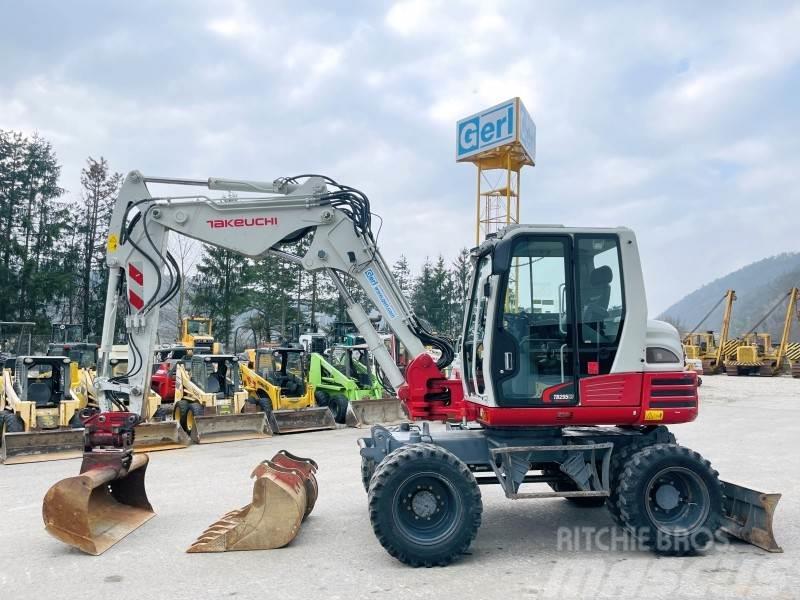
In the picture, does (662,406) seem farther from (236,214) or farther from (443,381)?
(236,214)

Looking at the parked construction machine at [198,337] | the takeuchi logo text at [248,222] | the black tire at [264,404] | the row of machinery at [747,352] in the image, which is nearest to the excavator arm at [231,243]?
the takeuchi logo text at [248,222]

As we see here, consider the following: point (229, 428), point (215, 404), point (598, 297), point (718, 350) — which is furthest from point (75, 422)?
point (718, 350)

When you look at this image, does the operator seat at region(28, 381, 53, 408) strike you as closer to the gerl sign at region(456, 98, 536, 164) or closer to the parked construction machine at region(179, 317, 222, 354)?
the parked construction machine at region(179, 317, 222, 354)

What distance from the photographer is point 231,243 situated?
7723mm

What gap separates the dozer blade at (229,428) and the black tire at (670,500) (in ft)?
31.0

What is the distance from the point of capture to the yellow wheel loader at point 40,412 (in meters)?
11.4

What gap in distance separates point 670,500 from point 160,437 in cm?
960

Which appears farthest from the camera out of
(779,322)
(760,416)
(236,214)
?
(779,322)

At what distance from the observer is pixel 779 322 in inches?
4050

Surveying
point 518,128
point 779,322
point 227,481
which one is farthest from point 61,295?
point 779,322

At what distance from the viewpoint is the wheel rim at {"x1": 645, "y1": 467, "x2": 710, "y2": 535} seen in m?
5.95

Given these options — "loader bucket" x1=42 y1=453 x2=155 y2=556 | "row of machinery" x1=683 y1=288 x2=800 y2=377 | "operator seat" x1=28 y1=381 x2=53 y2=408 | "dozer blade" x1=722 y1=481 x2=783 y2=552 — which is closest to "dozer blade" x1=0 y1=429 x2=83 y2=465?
"operator seat" x1=28 y1=381 x2=53 y2=408

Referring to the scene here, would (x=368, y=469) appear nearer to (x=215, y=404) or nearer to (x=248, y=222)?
(x=248, y=222)

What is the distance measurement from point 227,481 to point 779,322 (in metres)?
111
